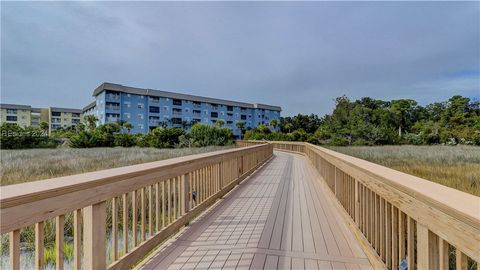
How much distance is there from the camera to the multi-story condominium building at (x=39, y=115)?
6300 centimetres

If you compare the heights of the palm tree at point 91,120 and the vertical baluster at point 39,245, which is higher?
the palm tree at point 91,120

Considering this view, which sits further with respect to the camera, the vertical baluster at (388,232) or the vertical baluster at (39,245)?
the vertical baluster at (388,232)

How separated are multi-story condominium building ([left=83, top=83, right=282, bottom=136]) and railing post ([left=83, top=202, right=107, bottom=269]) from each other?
44499 millimetres

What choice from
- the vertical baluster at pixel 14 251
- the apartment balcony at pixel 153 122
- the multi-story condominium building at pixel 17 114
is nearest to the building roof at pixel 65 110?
the multi-story condominium building at pixel 17 114

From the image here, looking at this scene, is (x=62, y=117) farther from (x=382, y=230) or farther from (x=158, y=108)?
(x=382, y=230)

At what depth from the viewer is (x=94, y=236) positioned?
1808mm

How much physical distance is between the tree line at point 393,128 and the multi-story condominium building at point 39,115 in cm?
5678

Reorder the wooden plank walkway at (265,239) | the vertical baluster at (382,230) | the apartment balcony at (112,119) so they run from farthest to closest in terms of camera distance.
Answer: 1. the apartment balcony at (112,119)
2. the wooden plank walkway at (265,239)
3. the vertical baluster at (382,230)

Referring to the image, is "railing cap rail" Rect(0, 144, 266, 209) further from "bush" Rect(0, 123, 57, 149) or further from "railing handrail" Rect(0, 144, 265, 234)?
"bush" Rect(0, 123, 57, 149)

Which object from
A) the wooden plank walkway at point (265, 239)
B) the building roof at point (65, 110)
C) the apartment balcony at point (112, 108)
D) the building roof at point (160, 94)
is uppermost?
the building roof at point (160, 94)

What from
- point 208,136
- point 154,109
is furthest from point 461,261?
point 154,109

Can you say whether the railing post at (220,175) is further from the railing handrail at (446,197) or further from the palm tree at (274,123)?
the palm tree at (274,123)

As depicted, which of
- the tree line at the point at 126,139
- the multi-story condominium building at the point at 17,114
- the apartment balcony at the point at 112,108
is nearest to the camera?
the tree line at the point at 126,139

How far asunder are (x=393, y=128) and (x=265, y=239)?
135ft
